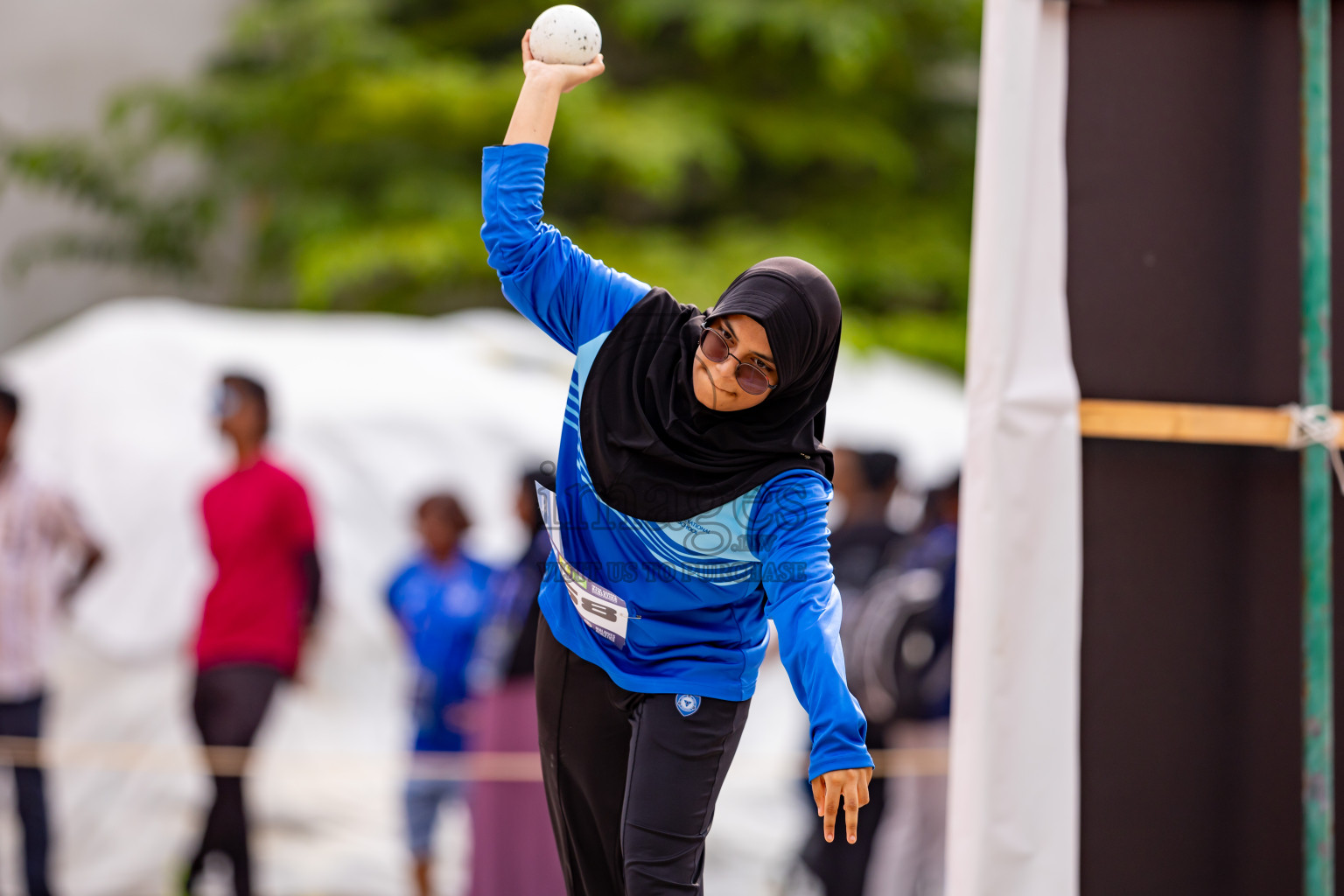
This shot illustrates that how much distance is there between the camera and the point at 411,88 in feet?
29.7

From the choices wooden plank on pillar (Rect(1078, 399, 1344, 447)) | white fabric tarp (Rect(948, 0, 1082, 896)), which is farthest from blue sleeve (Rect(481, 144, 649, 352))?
wooden plank on pillar (Rect(1078, 399, 1344, 447))

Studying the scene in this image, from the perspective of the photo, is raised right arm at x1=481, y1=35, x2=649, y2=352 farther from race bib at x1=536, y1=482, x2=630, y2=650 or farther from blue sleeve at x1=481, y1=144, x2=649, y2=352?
race bib at x1=536, y1=482, x2=630, y2=650

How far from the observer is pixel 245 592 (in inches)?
186

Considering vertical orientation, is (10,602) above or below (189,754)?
above

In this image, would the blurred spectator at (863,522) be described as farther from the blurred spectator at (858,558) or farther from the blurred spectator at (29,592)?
the blurred spectator at (29,592)

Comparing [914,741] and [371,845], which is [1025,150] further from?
[371,845]

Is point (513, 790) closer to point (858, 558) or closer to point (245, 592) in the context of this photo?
point (245, 592)

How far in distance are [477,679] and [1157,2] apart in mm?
3465

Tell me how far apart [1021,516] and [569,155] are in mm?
7145

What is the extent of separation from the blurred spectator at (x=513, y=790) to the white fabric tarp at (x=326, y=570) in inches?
48.2

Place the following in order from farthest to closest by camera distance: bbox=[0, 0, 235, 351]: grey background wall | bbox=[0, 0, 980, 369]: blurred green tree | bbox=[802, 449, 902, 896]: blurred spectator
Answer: bbox=[0, 0, 235, 351]: grey background wall < bbox=[0, 0, 980, 369]: blurred green tree < bbox=[802, 449, 902, 896]: blurred spectator

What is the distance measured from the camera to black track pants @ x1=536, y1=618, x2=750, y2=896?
6.63 ft

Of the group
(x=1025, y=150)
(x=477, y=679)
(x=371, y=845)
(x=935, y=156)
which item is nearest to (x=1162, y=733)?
(x=1025, y=150)

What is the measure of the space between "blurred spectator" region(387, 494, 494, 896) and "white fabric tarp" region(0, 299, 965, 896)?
770mm
